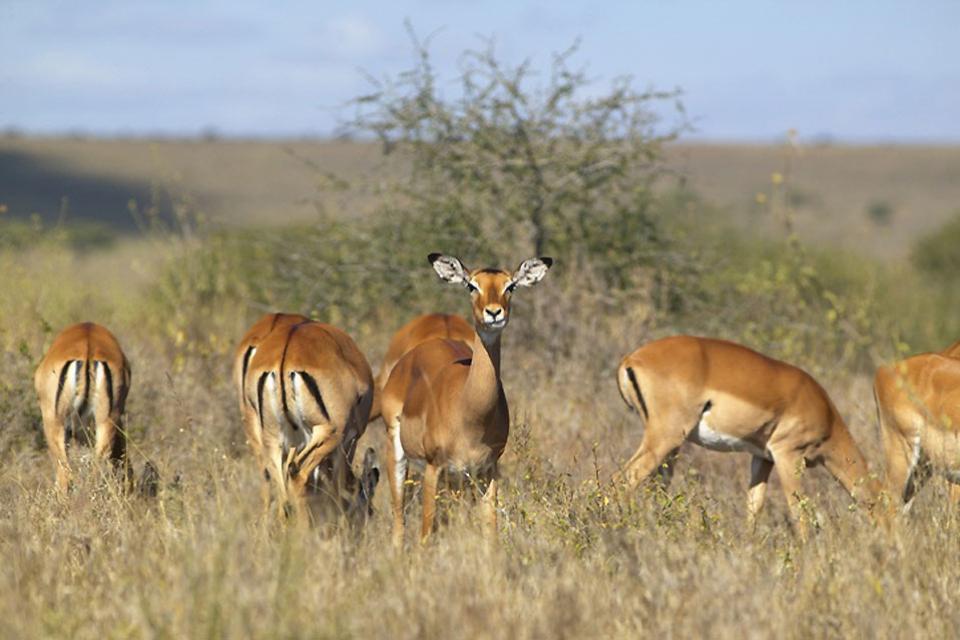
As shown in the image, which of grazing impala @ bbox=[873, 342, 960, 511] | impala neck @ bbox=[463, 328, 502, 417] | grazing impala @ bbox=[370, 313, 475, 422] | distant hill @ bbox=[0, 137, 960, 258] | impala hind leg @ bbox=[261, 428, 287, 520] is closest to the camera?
impala neck @ bbox=[463, 328, 502, 417]

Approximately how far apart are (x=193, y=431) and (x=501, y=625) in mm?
4617

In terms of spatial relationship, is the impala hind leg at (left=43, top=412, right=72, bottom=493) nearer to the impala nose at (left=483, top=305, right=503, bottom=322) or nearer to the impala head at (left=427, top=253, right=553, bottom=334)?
the impala head at (left=427, top=253, right=553, bottom=334)

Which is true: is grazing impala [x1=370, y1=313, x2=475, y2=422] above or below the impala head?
below

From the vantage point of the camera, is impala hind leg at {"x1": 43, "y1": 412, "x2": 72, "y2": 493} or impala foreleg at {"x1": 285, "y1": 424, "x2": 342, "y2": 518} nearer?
impala foreleg at {"x1": 285, "y1": 424, "x2": 342, "y2": 518}

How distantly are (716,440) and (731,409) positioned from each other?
0.77 feet

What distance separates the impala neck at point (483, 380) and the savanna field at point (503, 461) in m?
0.36

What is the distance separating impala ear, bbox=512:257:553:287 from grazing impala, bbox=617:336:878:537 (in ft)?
4.66

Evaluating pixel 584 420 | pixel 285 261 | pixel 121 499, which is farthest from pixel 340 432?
pixel 285 261

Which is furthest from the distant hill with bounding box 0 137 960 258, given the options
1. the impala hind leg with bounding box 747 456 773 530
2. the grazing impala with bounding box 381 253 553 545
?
the grazing impala with bounding box 381 253 553 545

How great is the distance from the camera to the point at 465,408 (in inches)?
261

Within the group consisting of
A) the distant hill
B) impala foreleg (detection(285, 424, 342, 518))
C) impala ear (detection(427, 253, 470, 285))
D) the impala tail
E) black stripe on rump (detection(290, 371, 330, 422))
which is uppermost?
impala ear (detection(427, 253, 470, 285))

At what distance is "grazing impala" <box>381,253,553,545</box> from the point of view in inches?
251

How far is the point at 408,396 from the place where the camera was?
735 cm

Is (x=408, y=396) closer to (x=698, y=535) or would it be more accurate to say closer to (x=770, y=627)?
(x=698, y=535)
